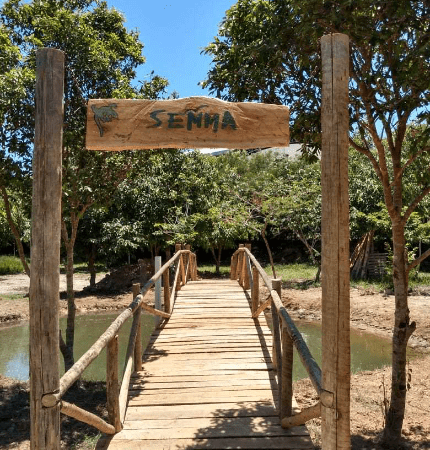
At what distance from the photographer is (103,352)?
11.3 m

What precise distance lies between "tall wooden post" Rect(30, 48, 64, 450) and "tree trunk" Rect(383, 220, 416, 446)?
3813 mm

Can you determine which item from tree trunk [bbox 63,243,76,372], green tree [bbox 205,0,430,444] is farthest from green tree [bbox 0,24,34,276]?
green tree [bbox 205,0,430,444]

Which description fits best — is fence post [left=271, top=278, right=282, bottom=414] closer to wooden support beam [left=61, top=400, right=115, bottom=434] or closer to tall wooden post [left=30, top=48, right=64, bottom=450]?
wooden support beam [left=61, top=400, right=115, bottom=434]

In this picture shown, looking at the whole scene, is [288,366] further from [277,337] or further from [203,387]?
[203,387]

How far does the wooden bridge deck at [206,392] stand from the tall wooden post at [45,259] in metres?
1.03

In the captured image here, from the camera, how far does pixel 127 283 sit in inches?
690

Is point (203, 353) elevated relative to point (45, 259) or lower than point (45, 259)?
lower

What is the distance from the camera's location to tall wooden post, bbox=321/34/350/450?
7.39 feet

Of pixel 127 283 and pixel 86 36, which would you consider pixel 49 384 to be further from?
pixel 127 283

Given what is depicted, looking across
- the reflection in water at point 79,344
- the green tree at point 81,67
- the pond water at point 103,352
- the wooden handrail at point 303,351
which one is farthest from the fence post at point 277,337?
the reflection in water at point 79,344

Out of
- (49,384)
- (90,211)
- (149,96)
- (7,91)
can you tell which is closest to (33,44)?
(7,91)

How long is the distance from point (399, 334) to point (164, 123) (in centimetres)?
363

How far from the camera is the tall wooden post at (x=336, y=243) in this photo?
2252mm

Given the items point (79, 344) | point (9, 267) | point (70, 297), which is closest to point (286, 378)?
point (70, 297)
